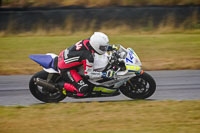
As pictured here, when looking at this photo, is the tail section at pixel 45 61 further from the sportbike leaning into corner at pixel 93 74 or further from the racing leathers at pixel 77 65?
the racing leathers at pixel 77 65

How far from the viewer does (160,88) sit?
361 inches

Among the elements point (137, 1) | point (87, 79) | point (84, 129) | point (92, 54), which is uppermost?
point (137, 1)

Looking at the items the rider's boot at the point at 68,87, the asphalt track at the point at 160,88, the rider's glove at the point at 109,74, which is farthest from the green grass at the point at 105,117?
the asphalt track at the point at 160,88

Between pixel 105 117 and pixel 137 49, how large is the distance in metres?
8.21

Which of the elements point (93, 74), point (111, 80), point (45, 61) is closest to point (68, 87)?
point (93, 74)

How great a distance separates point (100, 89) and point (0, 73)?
480cm

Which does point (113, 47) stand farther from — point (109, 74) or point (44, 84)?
point (44, 84)

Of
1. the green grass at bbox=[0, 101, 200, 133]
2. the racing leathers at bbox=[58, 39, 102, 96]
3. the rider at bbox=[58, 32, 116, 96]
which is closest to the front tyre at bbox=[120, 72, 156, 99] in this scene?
the green grass at bbox=[0, 101, 200, 133]

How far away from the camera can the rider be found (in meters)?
7.46

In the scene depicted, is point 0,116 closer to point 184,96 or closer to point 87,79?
point 87,79

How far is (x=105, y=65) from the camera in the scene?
773 centimetres

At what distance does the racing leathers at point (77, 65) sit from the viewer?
24.6ft

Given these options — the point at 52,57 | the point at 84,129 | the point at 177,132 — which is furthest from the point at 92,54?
the point at 177,132

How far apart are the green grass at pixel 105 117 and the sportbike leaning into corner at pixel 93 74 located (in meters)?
0.35
